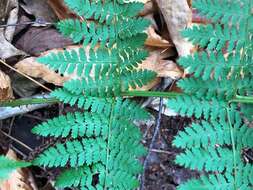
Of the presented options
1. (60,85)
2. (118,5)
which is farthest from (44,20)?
(118,5)

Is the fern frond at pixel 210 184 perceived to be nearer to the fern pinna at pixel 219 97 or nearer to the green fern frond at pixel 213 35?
the fern pinna at pixel 219 97

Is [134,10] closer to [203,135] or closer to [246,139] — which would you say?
[203,135]

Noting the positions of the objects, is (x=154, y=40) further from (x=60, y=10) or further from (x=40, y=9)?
(x=40, y=9)

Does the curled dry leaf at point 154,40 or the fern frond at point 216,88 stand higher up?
the curled dry leaf at point 154,40

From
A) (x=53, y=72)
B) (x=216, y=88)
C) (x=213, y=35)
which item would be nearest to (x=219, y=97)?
(x=216, y=88)

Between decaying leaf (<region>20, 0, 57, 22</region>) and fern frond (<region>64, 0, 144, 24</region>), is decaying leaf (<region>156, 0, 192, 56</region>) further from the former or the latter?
decaying leaf (<region>20, 0, 57, 22</region>)

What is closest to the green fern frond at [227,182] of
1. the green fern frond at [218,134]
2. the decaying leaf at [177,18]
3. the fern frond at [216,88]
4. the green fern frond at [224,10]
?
the green fern frond at [218,134]
